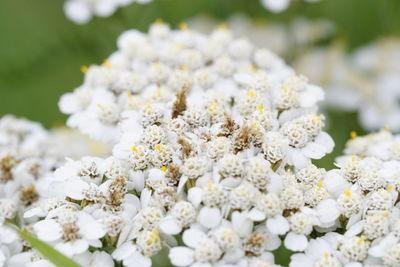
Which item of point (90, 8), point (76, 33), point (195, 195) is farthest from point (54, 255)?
point (76, 33)

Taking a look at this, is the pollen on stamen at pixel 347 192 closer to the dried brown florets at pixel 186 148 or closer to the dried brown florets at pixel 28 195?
the dried brown florets at pixel 186 148

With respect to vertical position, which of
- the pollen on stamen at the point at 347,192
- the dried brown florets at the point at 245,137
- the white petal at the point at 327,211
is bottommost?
the white petal at the point at 327,211

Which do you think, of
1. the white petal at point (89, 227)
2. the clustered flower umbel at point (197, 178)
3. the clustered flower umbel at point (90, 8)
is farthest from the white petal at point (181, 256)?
the clustered flower umbel at point (90, 8)

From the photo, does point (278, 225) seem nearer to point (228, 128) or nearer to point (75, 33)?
point (228, 128)

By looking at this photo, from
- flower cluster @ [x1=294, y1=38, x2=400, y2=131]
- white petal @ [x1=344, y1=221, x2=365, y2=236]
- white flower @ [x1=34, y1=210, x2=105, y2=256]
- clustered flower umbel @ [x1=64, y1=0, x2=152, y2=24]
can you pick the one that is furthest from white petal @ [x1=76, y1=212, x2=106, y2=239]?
flower cluster @ [x1=294, y1=38, x2=400, y2=131]

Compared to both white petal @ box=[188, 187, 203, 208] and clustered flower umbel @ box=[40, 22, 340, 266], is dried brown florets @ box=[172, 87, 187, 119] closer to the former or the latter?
clustered flower umbel @ box=[40, 22, 340, 266]

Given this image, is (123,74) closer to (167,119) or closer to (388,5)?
(167,119)

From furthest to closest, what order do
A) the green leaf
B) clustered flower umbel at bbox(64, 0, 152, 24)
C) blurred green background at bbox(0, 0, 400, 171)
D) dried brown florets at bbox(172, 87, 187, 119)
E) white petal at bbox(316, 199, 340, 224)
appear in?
blurred green background at bbox(0, 0, 400, 171)
clustered flower umbel at bbox(64, 0, 152, 24)
dried brown florets at bbox(172, 87, 187, 119)
white petal at bbox(316, 199, 340, 224)
the green leaf
